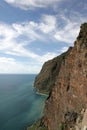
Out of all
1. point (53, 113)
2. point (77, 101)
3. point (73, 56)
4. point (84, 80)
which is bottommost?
point (53, 113)

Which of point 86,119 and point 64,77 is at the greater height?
point 64,77

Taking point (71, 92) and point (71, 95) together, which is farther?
point (71, 92)

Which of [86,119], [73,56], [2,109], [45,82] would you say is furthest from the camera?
[45,82]

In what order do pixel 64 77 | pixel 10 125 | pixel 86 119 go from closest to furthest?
1. pixel 86 119
2. pixel 64 77
3. pixel 10 125

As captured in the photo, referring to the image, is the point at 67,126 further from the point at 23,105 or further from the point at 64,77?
the point at 23,105

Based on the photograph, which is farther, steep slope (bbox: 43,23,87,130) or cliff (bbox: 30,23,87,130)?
steep slope (bbox: 43,23,87,130)

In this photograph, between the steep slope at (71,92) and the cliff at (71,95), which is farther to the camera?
the steep slope at (71,92)

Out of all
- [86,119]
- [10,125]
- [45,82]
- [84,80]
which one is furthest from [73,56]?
[45,82]

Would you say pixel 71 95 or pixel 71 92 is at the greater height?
pixel 71 92
